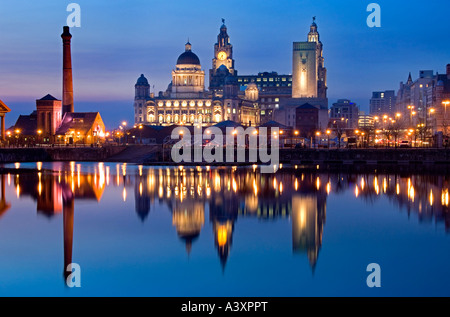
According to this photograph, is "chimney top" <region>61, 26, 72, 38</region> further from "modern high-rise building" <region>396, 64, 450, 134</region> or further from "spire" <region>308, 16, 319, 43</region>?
"spire" <region>308, 16, 319, 43</region>

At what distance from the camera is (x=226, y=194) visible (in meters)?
38.3

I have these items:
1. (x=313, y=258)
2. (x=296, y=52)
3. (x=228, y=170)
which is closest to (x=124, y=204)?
(x=313, y=258)

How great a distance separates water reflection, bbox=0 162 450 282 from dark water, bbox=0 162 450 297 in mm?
97

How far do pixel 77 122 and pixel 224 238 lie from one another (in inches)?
3034

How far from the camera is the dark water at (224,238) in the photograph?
1791 cm

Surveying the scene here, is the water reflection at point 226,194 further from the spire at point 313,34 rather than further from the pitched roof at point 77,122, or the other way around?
the spire at point 313,34

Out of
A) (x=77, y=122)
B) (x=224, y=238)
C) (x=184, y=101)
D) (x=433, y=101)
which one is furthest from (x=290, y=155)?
(x=184, y=101)

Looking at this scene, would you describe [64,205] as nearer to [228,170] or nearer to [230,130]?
[228,170]

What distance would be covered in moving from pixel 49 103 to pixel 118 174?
1909 inches

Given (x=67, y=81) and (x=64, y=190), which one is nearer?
(x=64, y=190)

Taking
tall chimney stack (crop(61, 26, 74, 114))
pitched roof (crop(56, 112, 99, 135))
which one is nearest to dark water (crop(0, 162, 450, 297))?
pitched roof (crop(56, 112, 99, 135))

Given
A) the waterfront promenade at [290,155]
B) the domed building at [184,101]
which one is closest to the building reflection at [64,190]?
the waterfront promenade at [290,155]

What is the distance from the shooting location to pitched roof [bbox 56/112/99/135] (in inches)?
3816

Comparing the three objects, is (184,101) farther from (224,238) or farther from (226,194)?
(224,238)
